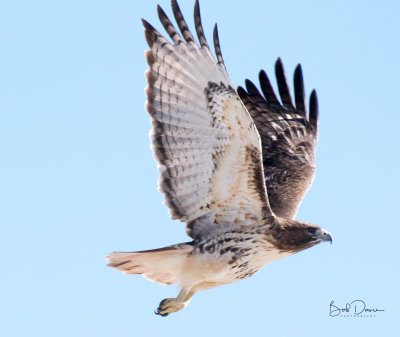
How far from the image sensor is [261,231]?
330 inches

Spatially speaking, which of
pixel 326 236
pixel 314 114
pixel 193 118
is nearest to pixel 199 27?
pixel 193 118

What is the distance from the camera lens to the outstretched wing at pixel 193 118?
311 inches

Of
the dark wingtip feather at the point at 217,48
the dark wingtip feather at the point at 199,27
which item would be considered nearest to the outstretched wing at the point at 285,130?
the dark wingtip feather at the point at 217,48

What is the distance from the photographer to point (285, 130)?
430 inches

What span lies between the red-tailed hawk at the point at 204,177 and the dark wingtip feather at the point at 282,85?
2.40 meters

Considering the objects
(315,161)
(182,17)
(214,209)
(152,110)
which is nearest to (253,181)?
(214,209)

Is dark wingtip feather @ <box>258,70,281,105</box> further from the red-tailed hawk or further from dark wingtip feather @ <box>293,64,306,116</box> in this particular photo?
the red-tailed hawk

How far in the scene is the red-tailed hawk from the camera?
7938mm

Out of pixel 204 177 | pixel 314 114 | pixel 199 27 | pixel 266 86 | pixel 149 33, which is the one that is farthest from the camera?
pixel 314 114

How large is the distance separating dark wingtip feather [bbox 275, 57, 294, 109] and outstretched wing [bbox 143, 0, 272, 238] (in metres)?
2.90

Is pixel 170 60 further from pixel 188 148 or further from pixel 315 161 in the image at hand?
pixel 315 161

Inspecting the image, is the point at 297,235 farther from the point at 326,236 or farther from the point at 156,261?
the point at 156,261

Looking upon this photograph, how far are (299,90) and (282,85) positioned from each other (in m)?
0.22

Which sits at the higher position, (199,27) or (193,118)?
(199,27)
